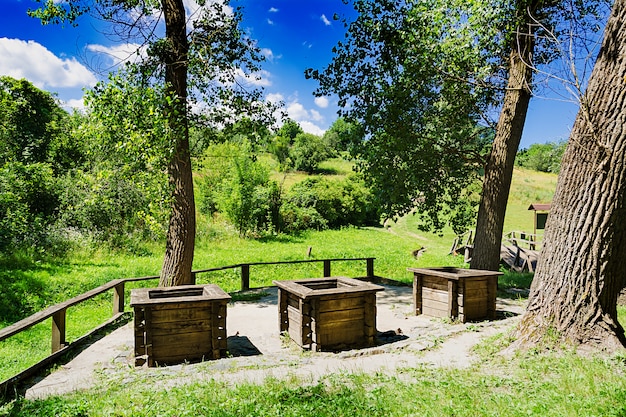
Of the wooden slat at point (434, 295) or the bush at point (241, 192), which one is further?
the bush at point (241, 192)

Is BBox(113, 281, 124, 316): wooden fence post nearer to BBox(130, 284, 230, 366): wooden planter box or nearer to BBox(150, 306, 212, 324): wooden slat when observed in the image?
BBox(130, 284, 230, 366): wooden planter box

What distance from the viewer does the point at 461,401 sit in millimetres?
3518

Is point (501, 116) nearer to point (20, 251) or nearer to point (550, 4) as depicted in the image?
point (550, 4)

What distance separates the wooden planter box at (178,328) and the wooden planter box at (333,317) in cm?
110

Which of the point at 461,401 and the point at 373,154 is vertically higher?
the point at 373,154

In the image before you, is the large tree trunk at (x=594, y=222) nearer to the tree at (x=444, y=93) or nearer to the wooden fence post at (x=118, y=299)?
the tree at (x=444, y=93)

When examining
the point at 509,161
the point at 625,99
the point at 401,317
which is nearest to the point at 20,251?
the point at 401,317

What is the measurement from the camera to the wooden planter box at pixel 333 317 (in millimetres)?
6066

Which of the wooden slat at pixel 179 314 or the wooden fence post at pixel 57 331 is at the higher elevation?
the wooden slat at pixel 179 314

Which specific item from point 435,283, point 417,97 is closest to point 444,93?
point 417,97

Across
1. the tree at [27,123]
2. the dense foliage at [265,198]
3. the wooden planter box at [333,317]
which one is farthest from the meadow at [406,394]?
the dense foliage at [265,198]

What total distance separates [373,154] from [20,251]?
456 inches

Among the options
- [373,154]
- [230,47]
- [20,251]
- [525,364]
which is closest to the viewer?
[525,364]

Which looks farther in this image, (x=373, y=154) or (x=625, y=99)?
(x=373, y=154)
